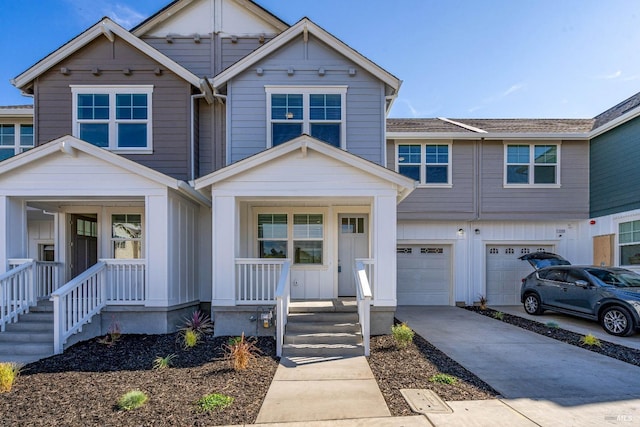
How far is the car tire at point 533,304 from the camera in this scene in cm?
1048

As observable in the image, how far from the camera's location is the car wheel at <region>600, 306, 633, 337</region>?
26.6 feet

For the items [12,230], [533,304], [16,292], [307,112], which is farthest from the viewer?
[533,304]

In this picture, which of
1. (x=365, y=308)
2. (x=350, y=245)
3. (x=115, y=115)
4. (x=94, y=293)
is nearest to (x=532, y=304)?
(x=350, y=245)

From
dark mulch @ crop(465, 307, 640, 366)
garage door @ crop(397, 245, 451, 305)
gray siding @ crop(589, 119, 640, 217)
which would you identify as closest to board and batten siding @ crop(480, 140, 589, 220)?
gray siding @ crop(589, 119, 640, 217)

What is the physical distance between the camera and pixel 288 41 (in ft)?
31.4

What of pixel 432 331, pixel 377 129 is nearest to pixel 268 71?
pixel 377 129

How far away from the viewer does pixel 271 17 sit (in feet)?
34.2

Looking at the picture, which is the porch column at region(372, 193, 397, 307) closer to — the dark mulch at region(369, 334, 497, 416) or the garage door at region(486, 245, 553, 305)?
the dark mulch at region(369, 334, 497, 416)

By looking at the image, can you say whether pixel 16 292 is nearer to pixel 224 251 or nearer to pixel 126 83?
pixel 224 251

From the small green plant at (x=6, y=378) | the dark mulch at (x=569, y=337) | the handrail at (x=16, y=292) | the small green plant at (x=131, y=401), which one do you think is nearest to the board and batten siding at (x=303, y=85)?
the handrail at (x=16, y=292)

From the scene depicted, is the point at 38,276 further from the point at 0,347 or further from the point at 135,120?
the point at 135,120

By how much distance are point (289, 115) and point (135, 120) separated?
3894 mm

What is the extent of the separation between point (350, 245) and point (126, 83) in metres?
7.16

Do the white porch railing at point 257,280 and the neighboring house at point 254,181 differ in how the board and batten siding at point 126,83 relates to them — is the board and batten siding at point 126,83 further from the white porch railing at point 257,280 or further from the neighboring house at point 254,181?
the white porch railing at point 257,280
